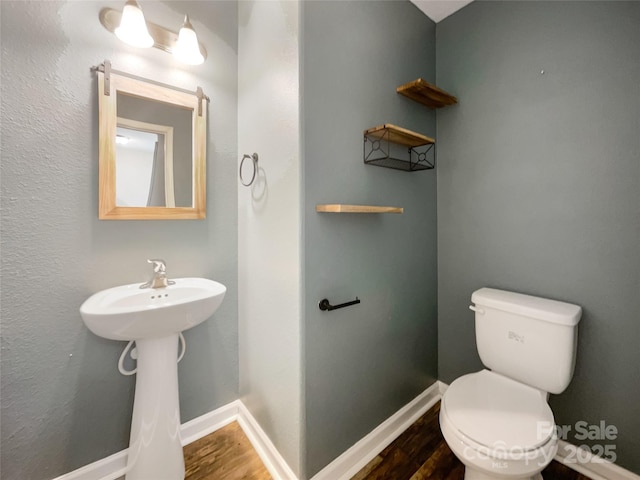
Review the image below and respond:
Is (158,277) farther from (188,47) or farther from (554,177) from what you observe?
(554,177)

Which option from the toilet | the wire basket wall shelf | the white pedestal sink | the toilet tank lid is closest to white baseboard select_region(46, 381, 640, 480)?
the white pedestal sink

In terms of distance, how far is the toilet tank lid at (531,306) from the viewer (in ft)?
3.76

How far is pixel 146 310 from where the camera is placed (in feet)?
3.08

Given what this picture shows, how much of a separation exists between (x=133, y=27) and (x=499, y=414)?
7.30 ft

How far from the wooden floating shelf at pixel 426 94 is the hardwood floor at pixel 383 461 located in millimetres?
1935

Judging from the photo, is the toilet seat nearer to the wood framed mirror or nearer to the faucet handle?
the faucet handle

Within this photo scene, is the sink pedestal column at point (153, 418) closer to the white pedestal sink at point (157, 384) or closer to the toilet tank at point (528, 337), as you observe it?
the white pedestal sink at point (157, 384)

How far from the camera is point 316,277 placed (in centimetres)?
115

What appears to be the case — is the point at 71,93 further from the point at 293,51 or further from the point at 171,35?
the point at 293,51

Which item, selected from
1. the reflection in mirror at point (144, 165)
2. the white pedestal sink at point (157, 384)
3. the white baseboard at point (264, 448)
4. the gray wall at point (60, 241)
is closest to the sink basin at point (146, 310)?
the white pedestal sink at point (157, 384)

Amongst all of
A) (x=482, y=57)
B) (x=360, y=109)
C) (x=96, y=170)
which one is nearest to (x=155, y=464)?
(x=96, y=170)

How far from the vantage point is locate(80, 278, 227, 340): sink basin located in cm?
92

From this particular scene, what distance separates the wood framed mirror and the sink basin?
0.36 m

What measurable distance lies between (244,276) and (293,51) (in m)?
1.16
